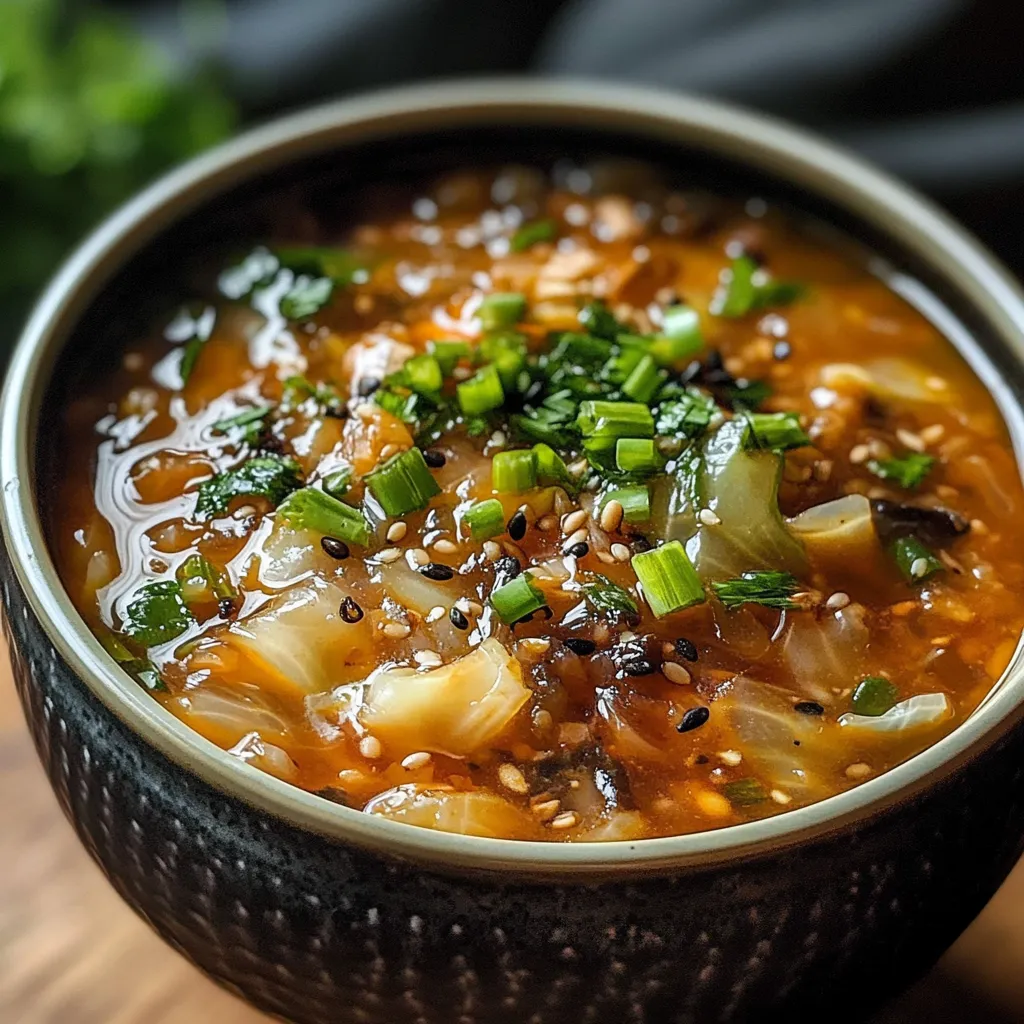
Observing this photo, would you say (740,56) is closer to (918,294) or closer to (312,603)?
(918,294)

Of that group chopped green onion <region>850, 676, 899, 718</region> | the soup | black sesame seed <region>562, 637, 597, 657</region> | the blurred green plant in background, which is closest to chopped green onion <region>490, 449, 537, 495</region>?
the soup

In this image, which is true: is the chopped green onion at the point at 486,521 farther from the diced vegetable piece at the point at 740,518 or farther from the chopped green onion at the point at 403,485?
the diced vegetable piece at the point at 740,518


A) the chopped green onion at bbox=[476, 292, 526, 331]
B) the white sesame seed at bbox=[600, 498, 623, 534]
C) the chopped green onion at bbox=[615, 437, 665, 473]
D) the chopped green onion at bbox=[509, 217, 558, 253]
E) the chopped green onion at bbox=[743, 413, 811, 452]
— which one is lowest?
the white sesame seed at bbox=[600, 498, 623, 534]

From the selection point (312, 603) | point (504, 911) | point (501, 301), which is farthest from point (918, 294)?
point (504, 911)

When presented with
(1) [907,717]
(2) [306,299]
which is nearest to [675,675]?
(1) [907,717]

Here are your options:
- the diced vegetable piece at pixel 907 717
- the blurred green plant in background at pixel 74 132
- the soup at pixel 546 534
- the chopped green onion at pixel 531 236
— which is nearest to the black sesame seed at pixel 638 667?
the soup at pixel 546 534

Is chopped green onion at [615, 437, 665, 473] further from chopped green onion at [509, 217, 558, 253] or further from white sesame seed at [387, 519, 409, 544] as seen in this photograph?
chopped green onion at [509, 217, 558, 253]

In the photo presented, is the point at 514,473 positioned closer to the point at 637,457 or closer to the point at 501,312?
the point at 637,457
